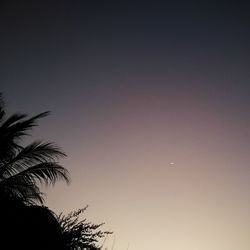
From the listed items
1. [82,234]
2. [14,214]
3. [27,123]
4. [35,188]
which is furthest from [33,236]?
[27,123]

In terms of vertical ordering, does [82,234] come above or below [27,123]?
below

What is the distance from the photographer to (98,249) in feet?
47.7

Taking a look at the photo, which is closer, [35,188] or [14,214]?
[14,214]

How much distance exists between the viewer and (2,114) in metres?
13.9

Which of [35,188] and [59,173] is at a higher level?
[59,173]

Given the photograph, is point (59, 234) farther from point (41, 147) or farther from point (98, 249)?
point (41, 147)

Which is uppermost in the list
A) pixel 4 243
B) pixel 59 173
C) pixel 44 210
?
pixel 59 173

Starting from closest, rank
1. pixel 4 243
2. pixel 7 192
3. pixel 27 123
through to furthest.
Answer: pixel 4 243, pixel 7 192, pixel 27 123

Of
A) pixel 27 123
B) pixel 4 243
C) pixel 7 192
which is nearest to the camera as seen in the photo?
pixel 4 243

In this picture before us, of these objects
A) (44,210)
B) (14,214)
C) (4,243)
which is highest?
(44,210)

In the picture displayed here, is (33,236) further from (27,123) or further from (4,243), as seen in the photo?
(27,123)

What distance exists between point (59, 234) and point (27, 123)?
3.61 m

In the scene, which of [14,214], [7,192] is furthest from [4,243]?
[7,192]

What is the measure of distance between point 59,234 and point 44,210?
Answer: 0.87 meters
